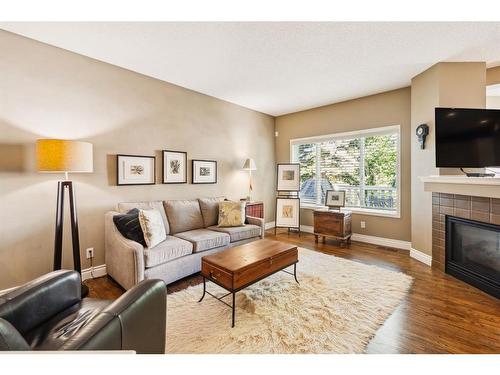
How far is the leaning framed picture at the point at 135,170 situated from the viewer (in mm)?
2949

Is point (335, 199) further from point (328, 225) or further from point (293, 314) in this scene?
point (293, 314)

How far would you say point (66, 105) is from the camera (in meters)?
2.55

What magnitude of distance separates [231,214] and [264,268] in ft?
4.69

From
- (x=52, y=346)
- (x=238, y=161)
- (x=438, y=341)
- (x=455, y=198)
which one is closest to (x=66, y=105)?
(x=52, y=346)

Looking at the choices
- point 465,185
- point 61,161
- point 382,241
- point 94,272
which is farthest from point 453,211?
point 94,272

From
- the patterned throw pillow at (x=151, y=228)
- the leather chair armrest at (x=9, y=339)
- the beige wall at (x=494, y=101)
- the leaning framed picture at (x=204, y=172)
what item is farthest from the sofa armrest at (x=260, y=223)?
the beige wall at (x=494, y=101)

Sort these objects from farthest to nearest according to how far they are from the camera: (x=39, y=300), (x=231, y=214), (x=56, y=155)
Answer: (x=231, y=214)
(x=56, y=155)
(x=39, y=300)

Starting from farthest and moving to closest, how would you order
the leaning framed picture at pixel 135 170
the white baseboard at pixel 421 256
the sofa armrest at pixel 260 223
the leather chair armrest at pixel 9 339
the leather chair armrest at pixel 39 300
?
the sofa armrest at pixel 260 223
the white baseboard at pixel 421 256
the leaning framed picture at pixel 135 170
the leather chair armrest at pixel 39 300
the leather chair armrest at pixel 9 339

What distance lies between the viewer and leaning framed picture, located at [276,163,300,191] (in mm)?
4905

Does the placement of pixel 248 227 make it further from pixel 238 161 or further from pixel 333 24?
pixel 333 24

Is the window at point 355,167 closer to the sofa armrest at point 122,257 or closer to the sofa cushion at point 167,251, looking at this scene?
the sofa cushion at point 167,251

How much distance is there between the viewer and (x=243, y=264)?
1989mm

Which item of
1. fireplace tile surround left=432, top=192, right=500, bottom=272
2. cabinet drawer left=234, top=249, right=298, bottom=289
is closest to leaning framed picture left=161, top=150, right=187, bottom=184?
cabinet drawer left=234, top=249, right=298, bottom=289
